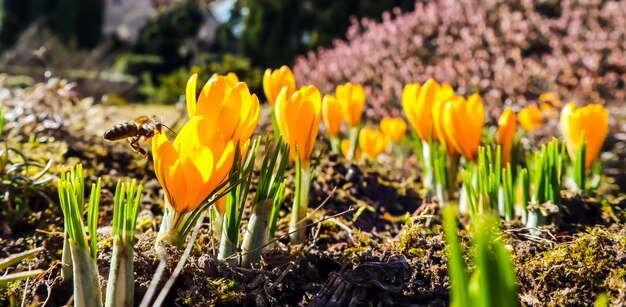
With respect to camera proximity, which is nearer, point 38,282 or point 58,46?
point 38,282

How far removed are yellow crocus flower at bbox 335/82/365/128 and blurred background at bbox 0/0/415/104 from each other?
3723mm

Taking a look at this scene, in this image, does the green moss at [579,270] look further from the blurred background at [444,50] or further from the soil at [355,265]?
the blurred background at [444,50]

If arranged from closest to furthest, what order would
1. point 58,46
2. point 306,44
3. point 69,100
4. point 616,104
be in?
point 69,100 < point 616,104 < point 306,44 < point 58,46

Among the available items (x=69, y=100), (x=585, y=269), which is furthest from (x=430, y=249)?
(x=69, y=100)

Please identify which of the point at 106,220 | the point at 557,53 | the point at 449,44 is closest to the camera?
the point at 106,220

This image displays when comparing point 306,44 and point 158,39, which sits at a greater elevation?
point 158,39

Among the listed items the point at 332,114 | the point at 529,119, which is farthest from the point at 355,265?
the point at 529,119

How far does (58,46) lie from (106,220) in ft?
37.6

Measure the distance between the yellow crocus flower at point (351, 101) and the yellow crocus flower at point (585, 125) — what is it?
0.79m

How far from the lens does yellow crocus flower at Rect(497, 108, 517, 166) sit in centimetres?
171

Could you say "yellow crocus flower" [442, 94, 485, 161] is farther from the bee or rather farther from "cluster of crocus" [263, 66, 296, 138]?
the bee

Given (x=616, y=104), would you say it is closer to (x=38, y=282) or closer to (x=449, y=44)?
(x=449, y=44)

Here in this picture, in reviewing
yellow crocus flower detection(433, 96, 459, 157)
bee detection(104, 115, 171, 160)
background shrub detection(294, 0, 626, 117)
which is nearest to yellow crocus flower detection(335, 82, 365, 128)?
yellow crocus flower detection(433, 96, 459, 157)

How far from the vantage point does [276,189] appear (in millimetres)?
1243
